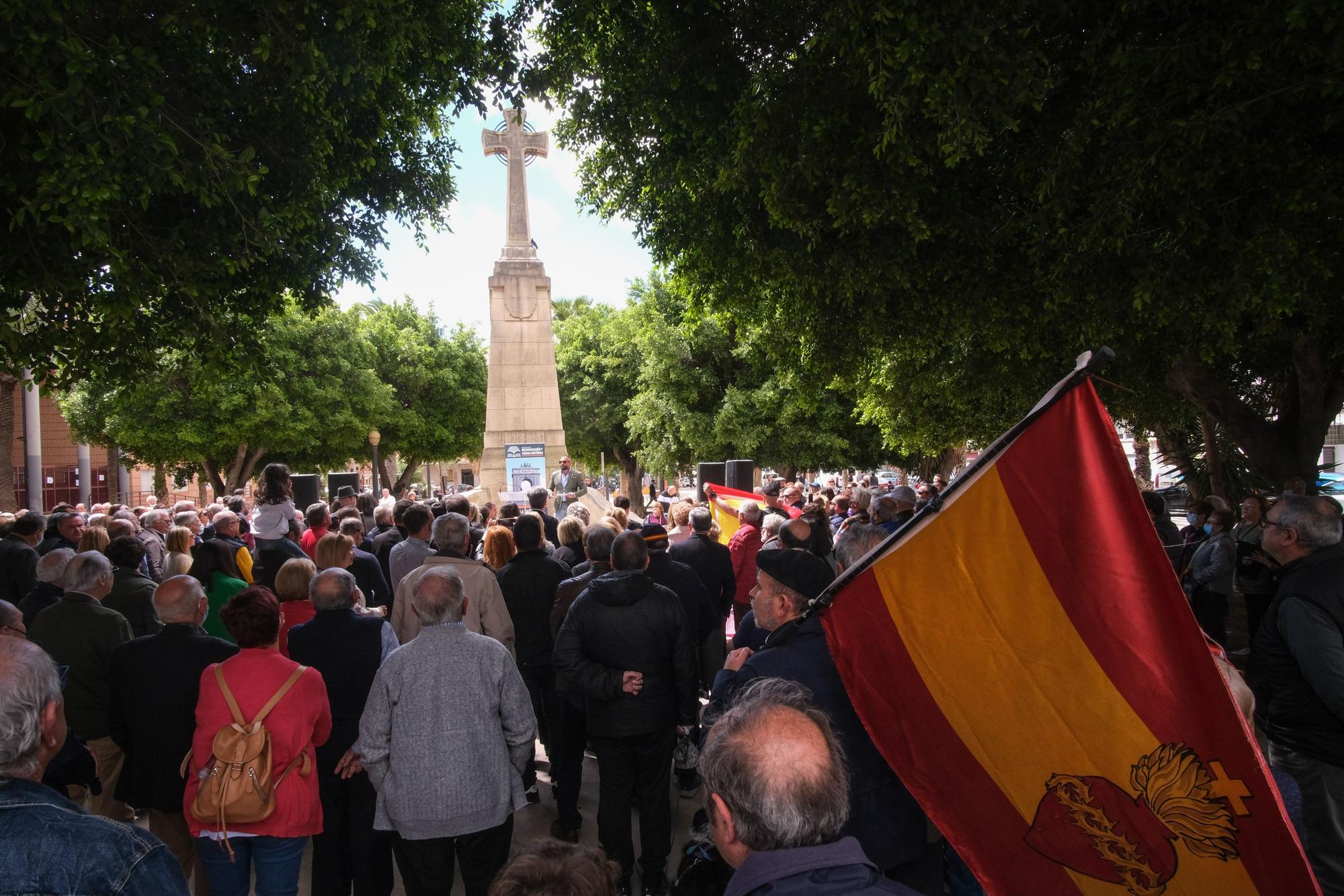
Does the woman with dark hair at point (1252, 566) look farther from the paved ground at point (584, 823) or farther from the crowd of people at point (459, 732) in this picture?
the paved ground at point (584, 823)

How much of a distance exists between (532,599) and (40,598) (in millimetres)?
3054

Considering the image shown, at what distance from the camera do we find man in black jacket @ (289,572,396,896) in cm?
422

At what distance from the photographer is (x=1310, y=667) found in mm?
3611

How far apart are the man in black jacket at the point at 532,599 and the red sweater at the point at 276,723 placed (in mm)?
2493

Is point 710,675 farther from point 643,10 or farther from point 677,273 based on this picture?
point 643,10

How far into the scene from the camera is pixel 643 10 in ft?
26.5

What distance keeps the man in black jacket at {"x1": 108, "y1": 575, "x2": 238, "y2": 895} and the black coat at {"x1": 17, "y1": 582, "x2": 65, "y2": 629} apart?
2117 mm

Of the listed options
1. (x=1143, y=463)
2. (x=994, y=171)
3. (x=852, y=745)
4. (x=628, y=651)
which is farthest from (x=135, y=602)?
(x=1143, y=463)

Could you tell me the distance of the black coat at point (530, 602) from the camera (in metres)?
6.13

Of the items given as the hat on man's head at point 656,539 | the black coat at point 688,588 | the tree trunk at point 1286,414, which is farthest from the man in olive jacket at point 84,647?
the tree trunk at point 1286,414

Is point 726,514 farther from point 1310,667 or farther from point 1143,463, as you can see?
point 1143,463

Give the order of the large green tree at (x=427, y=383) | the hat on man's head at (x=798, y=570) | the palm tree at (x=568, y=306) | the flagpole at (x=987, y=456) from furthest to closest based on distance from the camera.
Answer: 1. the palm tree at (x=568, y=306)
2. the large green tree at (x=427, y=383)
3. the hat on man's head at (x=798, y=570)
4. the flagpole at (x=987, y=456)

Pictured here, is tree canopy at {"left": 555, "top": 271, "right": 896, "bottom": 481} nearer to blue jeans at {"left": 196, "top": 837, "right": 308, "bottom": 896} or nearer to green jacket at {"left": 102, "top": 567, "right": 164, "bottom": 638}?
green jacket at {"left": 102, "top": 567, "right": 164, "bottom": 638}

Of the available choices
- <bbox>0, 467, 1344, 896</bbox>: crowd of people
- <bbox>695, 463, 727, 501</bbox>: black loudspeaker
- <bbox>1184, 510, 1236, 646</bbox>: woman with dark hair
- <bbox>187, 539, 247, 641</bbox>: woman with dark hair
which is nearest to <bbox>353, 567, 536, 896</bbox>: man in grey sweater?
<bbox>0, 467, 1344, 896</bbox>: crowd of people
